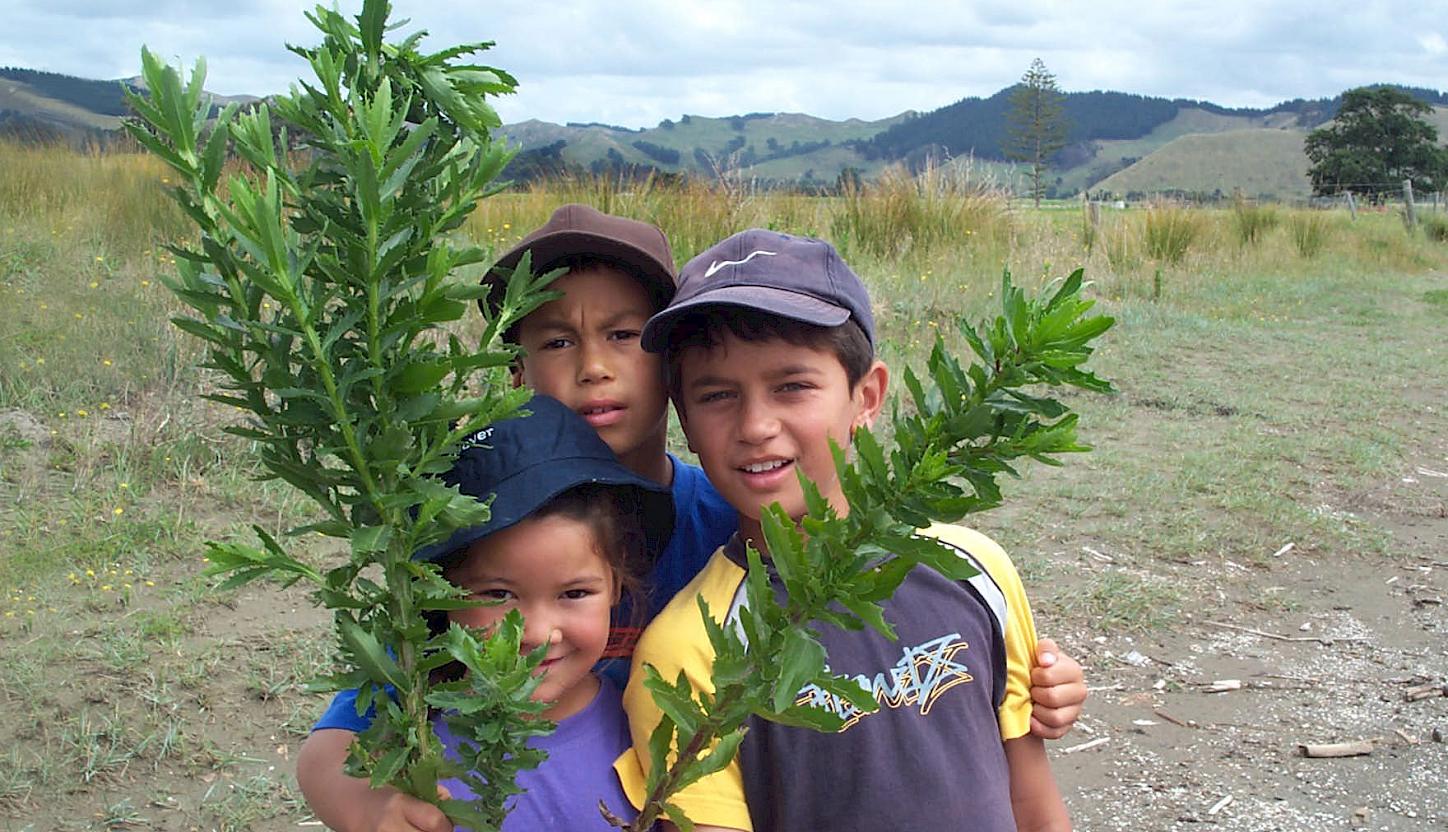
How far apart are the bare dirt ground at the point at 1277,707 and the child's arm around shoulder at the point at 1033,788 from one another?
1344mm

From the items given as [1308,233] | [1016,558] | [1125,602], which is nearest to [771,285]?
[1125,602]

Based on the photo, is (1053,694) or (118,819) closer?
(1053,694)

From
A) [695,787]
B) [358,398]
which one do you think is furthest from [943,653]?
[358,398]

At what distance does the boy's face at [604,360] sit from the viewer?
2162 mm

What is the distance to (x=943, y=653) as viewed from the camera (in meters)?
1.86

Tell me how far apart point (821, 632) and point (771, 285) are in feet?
1.77

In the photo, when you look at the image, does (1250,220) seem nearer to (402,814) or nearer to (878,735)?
(878,735)

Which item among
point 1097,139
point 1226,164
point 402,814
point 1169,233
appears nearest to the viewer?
point 402,814

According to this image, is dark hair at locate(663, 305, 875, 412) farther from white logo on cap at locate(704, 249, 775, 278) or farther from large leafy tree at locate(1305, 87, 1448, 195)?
large leafy tree at locate(1305, 87, 1448, 195)

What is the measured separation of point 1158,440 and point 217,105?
6.60 meters

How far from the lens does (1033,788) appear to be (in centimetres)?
200

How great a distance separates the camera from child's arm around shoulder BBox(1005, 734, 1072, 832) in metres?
1.99

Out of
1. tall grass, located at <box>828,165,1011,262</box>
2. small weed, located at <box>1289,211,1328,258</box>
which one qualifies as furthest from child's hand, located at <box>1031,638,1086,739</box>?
small weed, located at <box>1289,211,1328,258</box>

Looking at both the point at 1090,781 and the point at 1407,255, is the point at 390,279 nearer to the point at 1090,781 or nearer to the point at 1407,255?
the point at 1090,781
